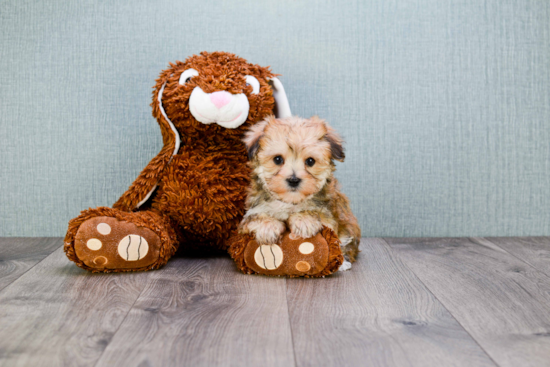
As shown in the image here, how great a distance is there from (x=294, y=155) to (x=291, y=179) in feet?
0.24

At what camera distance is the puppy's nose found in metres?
1.27

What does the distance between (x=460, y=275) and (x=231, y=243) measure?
26.3 inches

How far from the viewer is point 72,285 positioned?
1290 mm

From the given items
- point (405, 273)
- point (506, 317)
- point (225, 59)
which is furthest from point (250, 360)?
point (225, 59)

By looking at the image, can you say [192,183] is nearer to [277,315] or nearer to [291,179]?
[291,179]

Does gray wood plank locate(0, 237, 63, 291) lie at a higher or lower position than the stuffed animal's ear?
lower

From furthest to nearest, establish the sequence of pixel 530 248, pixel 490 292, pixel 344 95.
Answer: pixel 344 95 → pixel 530 248 → pixel 490 292

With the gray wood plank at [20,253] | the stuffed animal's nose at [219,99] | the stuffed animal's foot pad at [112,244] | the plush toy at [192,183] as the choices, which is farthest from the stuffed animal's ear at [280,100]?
the gray wood plank at [20,253]

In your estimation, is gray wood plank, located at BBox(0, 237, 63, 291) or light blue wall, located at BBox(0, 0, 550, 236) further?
light blue wall, located at BBox(0, 0, 550, 236)

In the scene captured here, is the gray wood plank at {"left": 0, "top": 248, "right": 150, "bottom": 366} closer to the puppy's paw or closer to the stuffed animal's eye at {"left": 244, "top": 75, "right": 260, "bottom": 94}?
the puppy's paw

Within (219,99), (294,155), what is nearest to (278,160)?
(294,155)

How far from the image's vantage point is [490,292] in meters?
1.26

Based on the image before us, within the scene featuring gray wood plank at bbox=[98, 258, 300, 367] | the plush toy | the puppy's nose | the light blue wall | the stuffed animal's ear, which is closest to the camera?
gray wood plank at bbox=[98, 258, 300, 367]

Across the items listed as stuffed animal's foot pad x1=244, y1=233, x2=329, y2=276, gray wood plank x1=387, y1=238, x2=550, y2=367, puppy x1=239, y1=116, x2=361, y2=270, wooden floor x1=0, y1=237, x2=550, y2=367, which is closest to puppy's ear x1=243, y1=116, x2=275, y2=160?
puppy x1=239, y1=116, x2=361, y2=270
